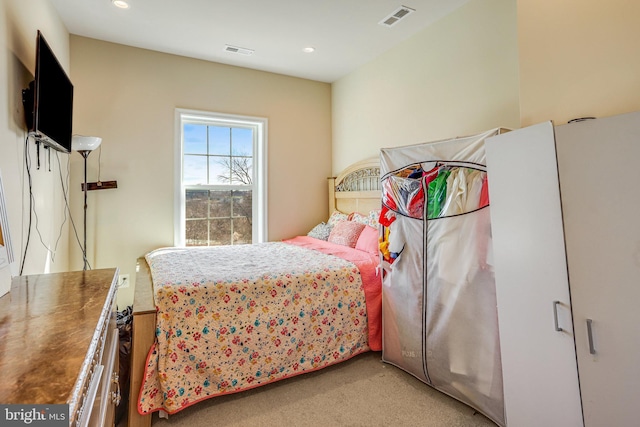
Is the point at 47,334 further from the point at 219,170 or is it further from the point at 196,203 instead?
the point at 219,170

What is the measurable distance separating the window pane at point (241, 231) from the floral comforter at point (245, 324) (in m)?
1.37

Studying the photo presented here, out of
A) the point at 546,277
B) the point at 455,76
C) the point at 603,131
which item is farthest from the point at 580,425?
the point at 455,76

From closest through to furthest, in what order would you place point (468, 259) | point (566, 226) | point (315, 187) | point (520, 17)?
point (566, 226) → point (520, 17) → point (468, 259) → point (315, 187)

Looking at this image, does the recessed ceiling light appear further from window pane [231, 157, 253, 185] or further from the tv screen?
window pane [231, 157, 253, 185]

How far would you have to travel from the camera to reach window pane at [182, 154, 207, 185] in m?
3.70

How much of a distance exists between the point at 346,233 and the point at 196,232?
1.78 m

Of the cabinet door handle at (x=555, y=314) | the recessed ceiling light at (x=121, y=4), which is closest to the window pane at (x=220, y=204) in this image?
the recessed ceiling light at (x=121, y=4)

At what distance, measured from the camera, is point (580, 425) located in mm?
1206

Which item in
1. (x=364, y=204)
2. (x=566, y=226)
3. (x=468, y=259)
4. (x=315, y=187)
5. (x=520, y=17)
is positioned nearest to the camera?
(x=566, y=226)

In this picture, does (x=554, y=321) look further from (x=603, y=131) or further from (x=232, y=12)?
(x=232, y=12)

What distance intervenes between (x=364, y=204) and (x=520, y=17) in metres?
2.22

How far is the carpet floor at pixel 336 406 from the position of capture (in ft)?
5.82

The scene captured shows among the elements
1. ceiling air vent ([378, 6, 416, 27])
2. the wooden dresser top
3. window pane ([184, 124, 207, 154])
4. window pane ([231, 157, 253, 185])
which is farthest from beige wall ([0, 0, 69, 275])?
ceiling air vent ([378, 6, 416, 27])

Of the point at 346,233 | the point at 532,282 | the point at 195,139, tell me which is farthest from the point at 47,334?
the point at 195,139
